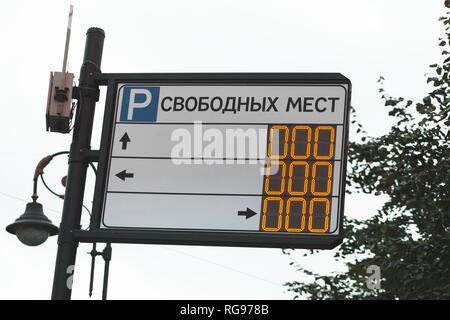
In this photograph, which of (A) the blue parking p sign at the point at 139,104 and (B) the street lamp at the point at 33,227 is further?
(B) the street lamp at the point at 33,227

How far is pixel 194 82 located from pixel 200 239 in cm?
125

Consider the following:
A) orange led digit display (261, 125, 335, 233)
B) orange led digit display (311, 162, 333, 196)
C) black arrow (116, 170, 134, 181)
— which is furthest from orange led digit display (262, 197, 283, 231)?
black arrow (116, 170, 134, 181)

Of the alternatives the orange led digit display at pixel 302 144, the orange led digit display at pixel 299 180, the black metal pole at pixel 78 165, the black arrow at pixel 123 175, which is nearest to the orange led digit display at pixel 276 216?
the orange led digit display at pixel 299 180

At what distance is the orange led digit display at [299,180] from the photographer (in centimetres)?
566

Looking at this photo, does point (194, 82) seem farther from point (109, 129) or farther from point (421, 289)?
point (421, 289)

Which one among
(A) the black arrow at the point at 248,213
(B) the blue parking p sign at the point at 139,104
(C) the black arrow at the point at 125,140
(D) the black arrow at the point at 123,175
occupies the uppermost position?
(B) the blue parking p sign at the point at 139,104

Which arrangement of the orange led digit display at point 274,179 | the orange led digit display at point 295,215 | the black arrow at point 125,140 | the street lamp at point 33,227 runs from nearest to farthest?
the orange led digit display at point 295,215 → the orange led digit display at point 274,179 → the black arrow at point 125,140 → the street lamp at point 33,227

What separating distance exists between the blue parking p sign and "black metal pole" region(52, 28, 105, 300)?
11.7 inches

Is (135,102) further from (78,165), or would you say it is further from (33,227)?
(33,227)

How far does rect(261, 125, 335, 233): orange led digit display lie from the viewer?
5656mm

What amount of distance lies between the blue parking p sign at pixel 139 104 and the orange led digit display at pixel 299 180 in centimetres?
94

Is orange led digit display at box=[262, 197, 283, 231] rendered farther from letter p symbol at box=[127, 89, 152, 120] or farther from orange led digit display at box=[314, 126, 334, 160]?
letter p symbol at box=[127, 89, 152, 120]

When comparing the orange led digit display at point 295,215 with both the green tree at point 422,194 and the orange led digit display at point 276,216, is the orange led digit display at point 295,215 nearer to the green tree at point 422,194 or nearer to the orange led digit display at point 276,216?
the orange led digit display at point 276,216
